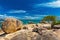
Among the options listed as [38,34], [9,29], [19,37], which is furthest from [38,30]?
[9,29]

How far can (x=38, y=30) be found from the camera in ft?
26.7

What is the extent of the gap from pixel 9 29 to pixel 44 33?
2.76 metres

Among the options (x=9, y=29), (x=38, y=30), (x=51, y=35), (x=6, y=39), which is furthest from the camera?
(x=9, y=29)

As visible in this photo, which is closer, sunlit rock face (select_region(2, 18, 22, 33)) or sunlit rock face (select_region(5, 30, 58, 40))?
sunlit rock face (select_region(5, 30, 58, 40))

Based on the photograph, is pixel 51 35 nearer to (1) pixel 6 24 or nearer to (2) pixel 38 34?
(2) pixel 38 34

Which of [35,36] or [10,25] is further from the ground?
[10,25]

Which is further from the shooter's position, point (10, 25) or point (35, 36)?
point (10, 25)

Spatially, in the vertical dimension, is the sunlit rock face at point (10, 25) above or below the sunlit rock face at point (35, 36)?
above

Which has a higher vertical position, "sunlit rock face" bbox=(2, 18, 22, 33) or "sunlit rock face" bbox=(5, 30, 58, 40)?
"sunlit rock face" bbox=(2, 18, 22, 33)

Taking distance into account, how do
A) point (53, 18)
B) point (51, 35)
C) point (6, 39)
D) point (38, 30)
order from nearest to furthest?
point (51, 35)
point (38, 30)
point (6, 39)
point (53, 18)

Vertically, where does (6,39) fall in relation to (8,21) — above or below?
below

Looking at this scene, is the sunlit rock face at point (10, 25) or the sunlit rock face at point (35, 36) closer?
the sunlit rock face at point (35, 36)

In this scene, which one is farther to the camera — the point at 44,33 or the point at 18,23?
the point at 18,23

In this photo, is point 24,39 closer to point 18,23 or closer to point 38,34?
point 38,34
